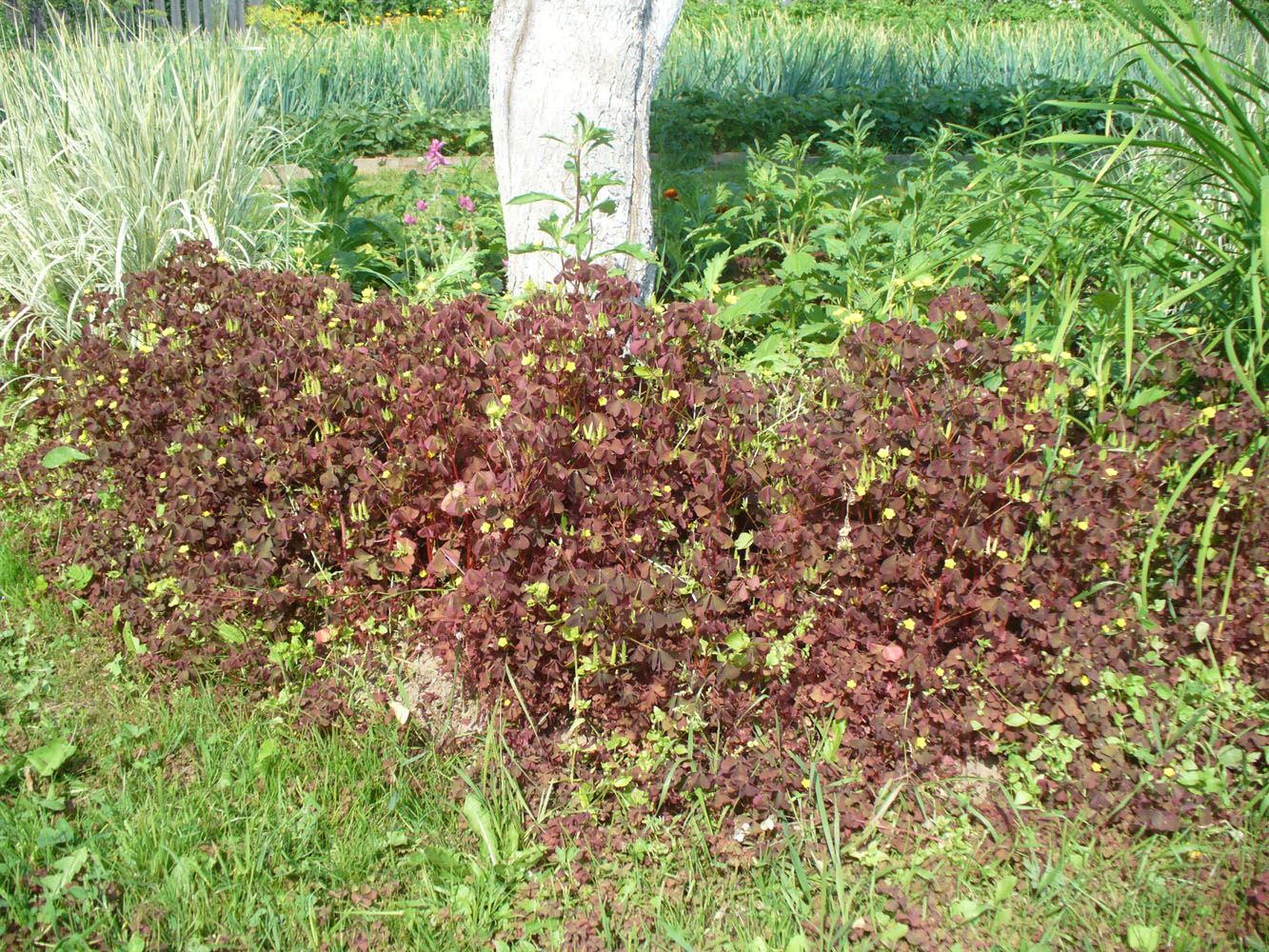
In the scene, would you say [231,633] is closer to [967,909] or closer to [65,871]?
[65,871]

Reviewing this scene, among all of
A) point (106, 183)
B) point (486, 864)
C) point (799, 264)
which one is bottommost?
point (486, 864)

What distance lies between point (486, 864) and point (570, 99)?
2.54 metres

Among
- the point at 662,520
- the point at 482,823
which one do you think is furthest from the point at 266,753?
the point at 662,520

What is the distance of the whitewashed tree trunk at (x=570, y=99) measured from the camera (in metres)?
3.66

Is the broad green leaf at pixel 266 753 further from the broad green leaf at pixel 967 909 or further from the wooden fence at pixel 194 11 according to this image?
the wooden fence at pixel 194 11

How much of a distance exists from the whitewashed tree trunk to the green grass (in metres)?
1.79

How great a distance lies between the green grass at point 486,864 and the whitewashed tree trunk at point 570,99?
179 cm

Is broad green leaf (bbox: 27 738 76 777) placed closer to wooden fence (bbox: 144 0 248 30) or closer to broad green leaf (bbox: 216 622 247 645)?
broad green leaf (bbox: 216 622 247 645)

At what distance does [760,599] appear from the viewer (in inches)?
103

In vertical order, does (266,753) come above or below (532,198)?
below

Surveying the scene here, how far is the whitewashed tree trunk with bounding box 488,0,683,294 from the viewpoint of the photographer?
3656 mm

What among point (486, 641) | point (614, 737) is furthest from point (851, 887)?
point (486, 641)

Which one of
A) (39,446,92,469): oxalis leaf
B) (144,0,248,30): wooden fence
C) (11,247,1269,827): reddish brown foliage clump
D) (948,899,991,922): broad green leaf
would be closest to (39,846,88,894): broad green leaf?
(11,247,1269,827): reddish brown foliage clump

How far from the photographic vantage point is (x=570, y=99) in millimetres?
3713
